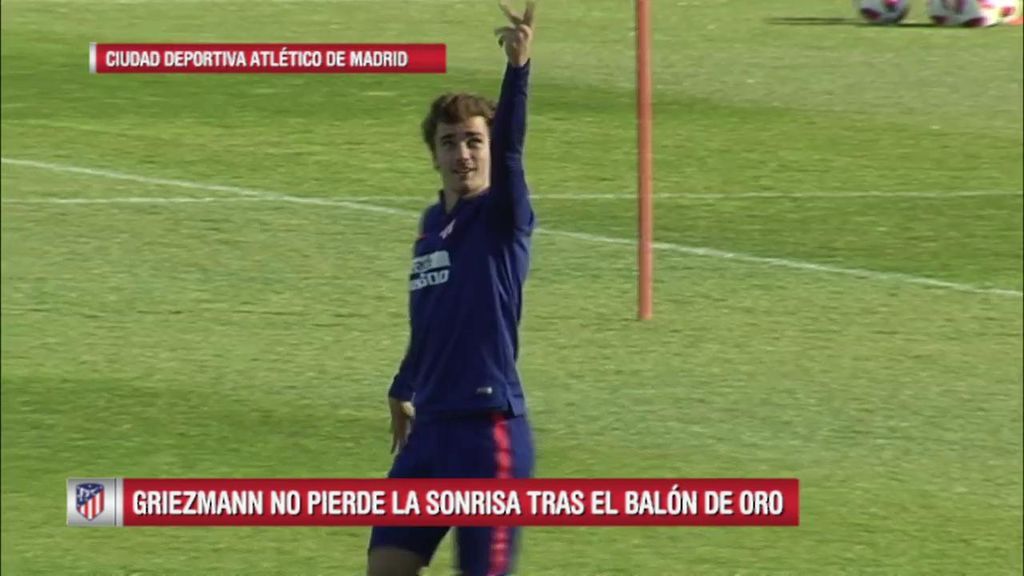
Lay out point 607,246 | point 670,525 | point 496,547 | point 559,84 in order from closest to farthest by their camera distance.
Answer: point 496,547, point 670,525, point 607,246, point 559,84

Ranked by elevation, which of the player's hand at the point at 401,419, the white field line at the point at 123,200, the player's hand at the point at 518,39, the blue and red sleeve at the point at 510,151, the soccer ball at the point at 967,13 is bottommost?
the player's hand at the point at 401,419

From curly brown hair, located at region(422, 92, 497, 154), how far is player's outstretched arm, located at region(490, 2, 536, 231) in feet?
0.42

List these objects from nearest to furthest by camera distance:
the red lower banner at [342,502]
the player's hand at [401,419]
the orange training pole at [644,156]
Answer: the player's hand at [401,419] < the red lower banner at [342,502] < the orange training pole at [644,156]

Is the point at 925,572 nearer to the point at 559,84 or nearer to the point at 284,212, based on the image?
the point at 284,212

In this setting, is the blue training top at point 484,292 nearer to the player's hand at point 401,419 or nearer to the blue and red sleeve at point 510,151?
the blue and red sleeve at point 510,151

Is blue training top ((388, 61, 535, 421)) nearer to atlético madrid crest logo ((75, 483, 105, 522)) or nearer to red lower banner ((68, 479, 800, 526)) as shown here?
red lower banner ((68, 479, 800, 526))

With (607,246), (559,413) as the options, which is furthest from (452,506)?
(607,246)

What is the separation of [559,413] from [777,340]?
6.82 ft

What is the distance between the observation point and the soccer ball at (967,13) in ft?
86.6

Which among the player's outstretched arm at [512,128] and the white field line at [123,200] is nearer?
the player's outstretched arm at [512,128]

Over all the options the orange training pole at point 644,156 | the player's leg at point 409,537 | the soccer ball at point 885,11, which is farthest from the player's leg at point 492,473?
the soccer ball at point 885,11

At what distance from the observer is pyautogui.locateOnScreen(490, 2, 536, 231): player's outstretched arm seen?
7.39 metres

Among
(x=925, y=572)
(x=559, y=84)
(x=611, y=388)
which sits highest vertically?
(x=559, y=84)

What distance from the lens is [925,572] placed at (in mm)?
10156
